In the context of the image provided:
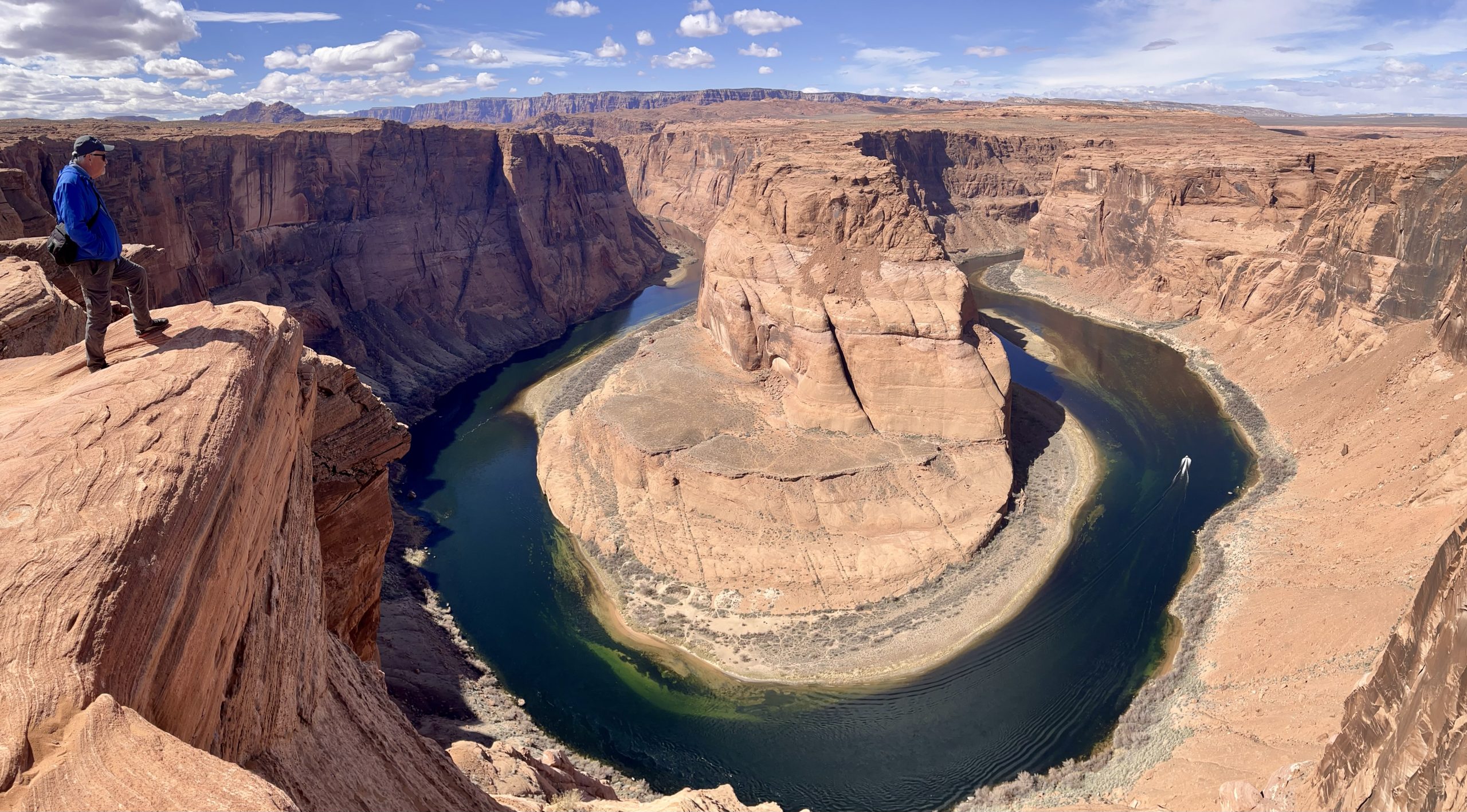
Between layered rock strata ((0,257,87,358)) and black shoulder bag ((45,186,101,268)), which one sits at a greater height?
black shoulder bag ((45,186,101,268))

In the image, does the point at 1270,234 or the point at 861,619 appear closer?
the point at 861,619

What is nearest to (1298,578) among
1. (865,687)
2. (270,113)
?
(865,687)

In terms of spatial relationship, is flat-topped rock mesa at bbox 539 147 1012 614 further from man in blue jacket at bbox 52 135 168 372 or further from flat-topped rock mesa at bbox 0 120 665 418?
flat-topped rock mesa at bbox 0 120 665 418

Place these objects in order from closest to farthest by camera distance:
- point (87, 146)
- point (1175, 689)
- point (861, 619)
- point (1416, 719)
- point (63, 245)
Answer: point (63, 245) < point (87, 146) < point (1416, 719) < point (1175, 689) < point (861, 619)

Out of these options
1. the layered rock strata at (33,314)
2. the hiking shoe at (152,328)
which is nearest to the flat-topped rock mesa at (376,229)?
the layered rock strata at (33,314)

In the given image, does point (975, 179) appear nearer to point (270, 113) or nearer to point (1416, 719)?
point (1416, 719)

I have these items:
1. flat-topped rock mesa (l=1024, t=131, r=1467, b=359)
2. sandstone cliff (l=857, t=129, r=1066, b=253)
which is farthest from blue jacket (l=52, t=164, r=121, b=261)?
sandstone cliff (l=857, t=129, r=1066, b=253)

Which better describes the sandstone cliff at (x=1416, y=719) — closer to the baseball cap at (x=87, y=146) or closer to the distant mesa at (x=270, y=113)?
the baseball cap at (x=87, y=146)

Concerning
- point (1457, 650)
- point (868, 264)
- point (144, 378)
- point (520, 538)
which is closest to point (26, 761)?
point (144, 378)
